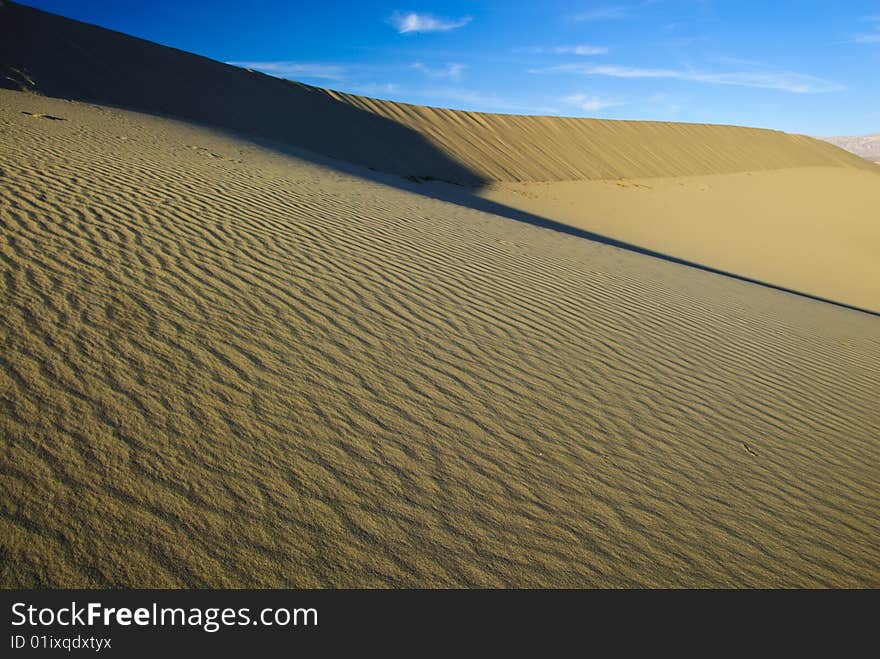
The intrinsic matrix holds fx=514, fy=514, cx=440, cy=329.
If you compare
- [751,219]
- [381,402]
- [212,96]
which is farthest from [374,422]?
[212,96]

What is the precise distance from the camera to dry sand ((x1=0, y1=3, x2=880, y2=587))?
229 cm

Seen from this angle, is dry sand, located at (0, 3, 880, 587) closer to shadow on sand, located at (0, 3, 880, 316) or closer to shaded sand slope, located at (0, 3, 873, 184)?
shadow on sand, located at (0, 3, 880, 316)

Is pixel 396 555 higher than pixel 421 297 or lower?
lower

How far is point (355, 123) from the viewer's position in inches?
1038

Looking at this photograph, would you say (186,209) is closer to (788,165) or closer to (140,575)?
(140,575)

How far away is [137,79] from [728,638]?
25.9 m

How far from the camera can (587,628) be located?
2.15m

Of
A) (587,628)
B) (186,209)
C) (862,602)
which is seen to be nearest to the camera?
(587,628)

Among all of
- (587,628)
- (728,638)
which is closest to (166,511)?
(587,628)

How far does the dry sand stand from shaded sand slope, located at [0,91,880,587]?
18mm

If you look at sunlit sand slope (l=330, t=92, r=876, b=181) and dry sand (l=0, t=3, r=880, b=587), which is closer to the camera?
dry sand (l=0, t=3, r=880, b=587)

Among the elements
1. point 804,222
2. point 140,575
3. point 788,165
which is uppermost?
point 788,165

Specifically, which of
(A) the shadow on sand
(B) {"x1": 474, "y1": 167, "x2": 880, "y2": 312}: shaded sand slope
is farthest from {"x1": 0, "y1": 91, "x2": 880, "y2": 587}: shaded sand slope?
(A) the shadow on sand

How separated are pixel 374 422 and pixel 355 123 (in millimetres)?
26077
